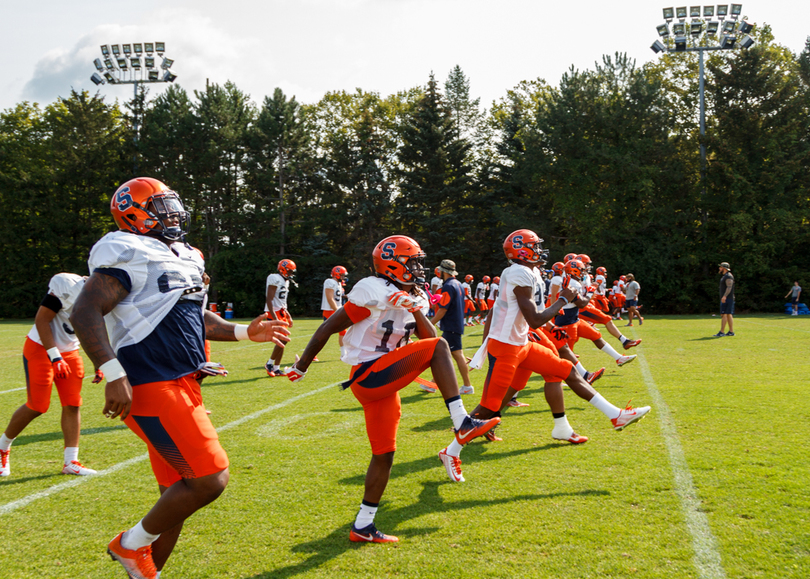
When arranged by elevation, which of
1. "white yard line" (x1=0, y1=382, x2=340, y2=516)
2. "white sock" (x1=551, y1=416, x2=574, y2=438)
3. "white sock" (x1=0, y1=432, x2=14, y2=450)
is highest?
"white sock" (x1=0, y1=432, x2=14, y2=450)

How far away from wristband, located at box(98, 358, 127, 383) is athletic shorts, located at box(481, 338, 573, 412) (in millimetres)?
3553

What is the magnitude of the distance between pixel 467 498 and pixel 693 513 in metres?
1.61

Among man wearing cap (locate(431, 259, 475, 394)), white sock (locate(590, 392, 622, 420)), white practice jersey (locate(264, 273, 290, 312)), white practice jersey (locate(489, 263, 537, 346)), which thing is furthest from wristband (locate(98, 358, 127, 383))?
white practice jersey (locate(264, 273, 290, 312))

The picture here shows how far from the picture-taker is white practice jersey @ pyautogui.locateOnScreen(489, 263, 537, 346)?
217 inches

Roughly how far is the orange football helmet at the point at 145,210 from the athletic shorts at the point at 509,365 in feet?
10.9

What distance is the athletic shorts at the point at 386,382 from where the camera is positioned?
3859 millimetres

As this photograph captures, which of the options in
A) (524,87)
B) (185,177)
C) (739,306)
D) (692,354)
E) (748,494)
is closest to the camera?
(748,494)

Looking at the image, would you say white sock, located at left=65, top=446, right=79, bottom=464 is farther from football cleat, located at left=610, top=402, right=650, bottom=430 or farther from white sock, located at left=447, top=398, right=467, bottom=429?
football cleat, located at left=610, top=402, right=650, bottom=430

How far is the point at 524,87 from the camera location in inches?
1937

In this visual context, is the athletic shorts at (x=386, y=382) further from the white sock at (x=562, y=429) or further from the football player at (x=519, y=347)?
the white sock at (x=562, y=429)

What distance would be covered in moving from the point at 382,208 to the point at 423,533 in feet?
121

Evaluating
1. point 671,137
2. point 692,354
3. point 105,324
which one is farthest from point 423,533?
point 671,137

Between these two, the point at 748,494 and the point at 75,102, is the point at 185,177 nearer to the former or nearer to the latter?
the point at 75,102

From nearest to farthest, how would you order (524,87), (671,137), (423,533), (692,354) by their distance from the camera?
(423,533) → (692,354) → (671,137) → (524,87)
